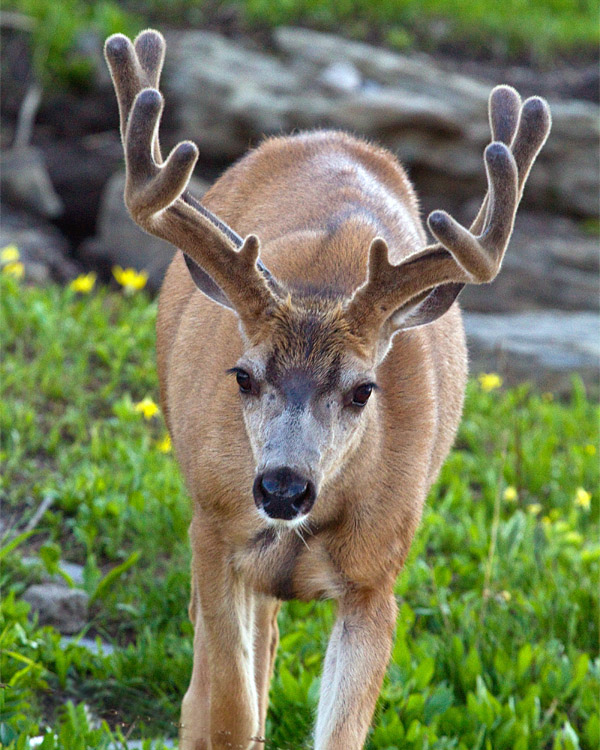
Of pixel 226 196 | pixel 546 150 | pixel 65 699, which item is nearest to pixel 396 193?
pixel 226 196

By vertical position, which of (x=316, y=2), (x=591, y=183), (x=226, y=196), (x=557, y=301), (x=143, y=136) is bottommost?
(x=557, y=301)

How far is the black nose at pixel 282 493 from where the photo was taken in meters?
3.59

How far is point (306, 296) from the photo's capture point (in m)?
4.14

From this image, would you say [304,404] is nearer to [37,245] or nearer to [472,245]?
[472,245]

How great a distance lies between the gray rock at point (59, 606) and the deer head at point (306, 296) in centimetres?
163

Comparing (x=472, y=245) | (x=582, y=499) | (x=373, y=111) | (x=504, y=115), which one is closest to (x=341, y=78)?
(x=373, y=111)

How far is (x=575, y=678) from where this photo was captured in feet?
16.9

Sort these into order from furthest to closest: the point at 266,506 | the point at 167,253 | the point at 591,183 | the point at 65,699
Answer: the point at 591,183 → the point at 167,253 → the point at 65,699 → the point at 266,506

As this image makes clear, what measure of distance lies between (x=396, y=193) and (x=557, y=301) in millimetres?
5499

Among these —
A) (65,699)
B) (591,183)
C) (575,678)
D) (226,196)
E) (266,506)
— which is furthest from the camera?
(591,183)

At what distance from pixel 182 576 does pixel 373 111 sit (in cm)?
645

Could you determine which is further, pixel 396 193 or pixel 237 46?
pixel 237 46

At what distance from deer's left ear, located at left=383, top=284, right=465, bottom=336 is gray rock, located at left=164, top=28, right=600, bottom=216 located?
6825 mm

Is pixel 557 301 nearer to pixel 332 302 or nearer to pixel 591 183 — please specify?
pixel 591 183
